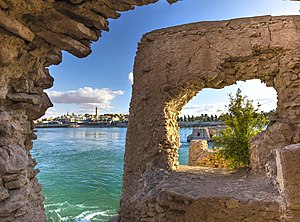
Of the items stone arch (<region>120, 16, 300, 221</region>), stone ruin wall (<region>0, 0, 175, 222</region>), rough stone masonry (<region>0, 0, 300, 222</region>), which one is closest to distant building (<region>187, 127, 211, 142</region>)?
rough stone masonry (<region>0, 0, 300, 222</region>)

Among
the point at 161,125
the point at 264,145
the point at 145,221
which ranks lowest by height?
the point at 145,221

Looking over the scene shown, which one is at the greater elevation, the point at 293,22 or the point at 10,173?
the point at 293,22

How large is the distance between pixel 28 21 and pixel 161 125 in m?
3.64

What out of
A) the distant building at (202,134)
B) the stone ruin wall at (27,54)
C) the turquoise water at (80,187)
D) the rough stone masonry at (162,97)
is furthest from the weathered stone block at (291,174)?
the distant building at (202,134)

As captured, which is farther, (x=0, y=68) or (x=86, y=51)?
(x=86, y=51)

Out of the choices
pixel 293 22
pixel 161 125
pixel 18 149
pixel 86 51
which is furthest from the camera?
pixel 161 125

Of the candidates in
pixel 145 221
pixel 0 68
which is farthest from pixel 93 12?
pixel 145 221

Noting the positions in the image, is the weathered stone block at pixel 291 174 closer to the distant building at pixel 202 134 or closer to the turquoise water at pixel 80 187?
the turquoise water at pixel 80 187

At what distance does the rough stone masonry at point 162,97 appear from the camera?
1714 millimetres

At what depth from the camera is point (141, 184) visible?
184 inches

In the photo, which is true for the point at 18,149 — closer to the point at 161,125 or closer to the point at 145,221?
the point at 145,221

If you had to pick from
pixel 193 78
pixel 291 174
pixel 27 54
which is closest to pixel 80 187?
pixel 193 78

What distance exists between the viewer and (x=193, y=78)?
482 centimetres

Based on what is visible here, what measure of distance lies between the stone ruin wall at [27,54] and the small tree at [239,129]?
5.36 meters
